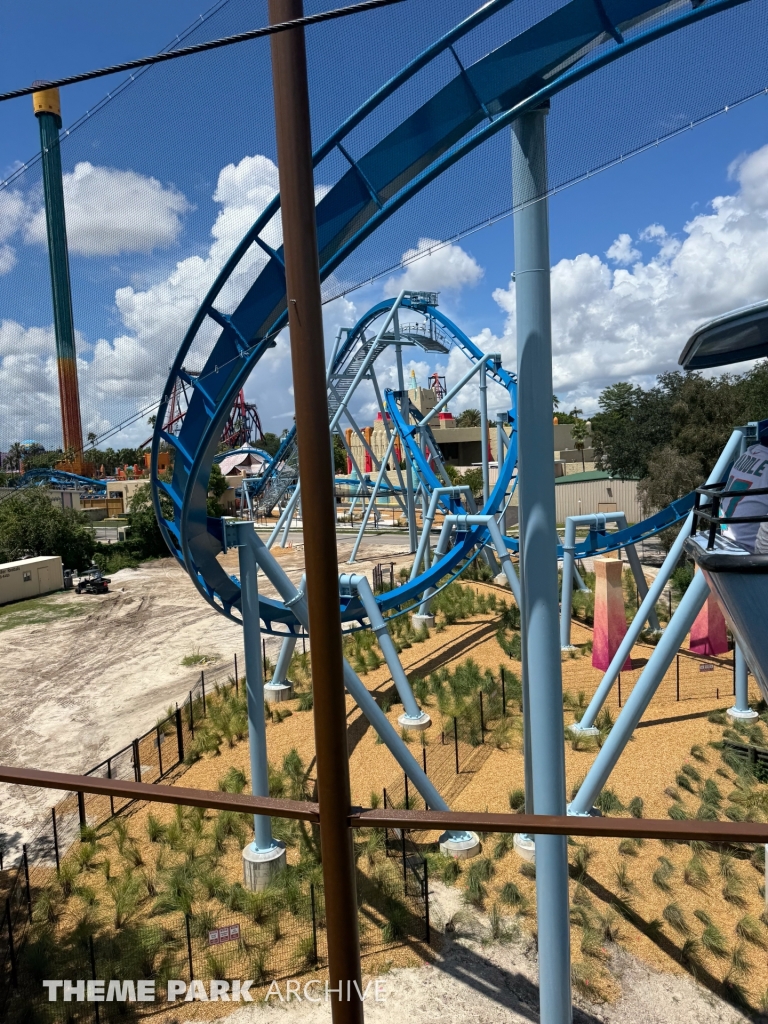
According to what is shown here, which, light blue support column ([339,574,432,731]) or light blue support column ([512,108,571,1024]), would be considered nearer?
light blue support column ([512,108,571,1024])

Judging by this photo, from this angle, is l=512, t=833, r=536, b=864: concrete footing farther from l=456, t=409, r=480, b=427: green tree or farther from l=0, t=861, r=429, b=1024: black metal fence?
l=456, t=409, r=480, b=427: green tree

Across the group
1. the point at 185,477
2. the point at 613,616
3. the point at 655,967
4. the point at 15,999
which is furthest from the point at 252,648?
the point at 613,616

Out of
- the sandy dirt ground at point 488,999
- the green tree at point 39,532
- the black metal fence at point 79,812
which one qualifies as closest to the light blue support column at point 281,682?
the black metal fence at point 79,812

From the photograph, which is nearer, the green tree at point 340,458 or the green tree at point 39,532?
the green tree at point 39,532

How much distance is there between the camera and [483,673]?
12.2 meters

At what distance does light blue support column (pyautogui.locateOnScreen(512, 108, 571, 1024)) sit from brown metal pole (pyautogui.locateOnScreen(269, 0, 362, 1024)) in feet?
8.13

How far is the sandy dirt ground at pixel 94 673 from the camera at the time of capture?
10.8 metres

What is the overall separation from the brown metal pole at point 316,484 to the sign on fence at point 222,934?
4.32 m

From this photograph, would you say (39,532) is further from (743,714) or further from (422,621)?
(743,714)

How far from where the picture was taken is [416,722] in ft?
33.0

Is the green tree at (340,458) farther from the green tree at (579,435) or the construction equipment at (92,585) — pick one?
the construction equipment at (92,585)

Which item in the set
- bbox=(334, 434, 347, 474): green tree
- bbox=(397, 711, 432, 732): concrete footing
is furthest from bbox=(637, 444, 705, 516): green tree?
bbox=(334, 434, 347, 474): green tree

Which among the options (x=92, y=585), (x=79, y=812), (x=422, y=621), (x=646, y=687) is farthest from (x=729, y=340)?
(x=92, y=585)

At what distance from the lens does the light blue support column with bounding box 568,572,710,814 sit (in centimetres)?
599
